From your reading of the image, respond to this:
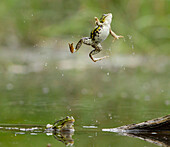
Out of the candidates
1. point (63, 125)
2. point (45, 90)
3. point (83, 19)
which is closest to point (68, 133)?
point (63, 125)

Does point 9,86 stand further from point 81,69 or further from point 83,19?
point 83,19

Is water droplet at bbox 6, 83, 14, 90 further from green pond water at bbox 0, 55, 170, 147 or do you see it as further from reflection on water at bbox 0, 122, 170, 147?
reflection on water at bbox 0, 122, 170, 147

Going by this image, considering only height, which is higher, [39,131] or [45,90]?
[45,90]

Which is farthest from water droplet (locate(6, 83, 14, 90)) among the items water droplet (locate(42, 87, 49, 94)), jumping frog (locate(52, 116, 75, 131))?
jumping frog (locate(52, 116, 75, 131))

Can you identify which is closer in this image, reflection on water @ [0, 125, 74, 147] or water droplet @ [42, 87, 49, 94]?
reflection on water @ [0, 125, 74, 147]

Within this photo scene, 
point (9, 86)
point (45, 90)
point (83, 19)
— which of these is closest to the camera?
point (45, 90)

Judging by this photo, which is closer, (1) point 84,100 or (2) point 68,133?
(2) point 68,133

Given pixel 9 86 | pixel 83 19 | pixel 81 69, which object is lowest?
pixel 9 86

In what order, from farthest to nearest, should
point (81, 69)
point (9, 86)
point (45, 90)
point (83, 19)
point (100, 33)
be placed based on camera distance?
point (83, 19), point (81, 69), point (9, 86), point (45, 90), point (100, 33)
